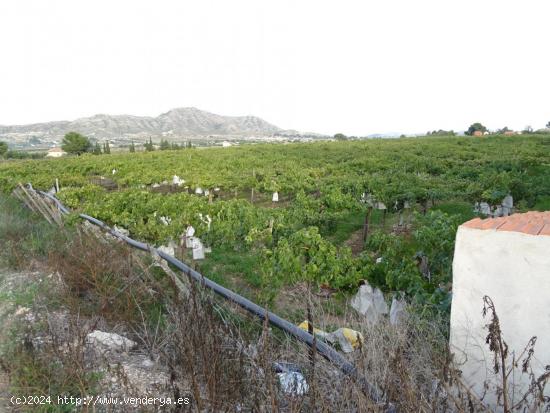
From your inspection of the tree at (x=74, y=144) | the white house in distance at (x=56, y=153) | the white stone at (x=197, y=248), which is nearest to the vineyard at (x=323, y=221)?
the white stone at (x=197, y=248)

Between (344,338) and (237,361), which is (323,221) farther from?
(237,361)

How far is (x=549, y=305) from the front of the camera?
2461 mm

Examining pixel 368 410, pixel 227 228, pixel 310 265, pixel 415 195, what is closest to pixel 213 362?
pixel 368 410

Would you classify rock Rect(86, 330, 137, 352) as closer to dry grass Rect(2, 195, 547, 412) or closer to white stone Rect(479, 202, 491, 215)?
dry grass Rect(2, 195, 547, 412)

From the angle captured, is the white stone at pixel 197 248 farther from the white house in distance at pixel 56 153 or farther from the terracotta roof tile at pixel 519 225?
the white house in distance at pixel 56 153

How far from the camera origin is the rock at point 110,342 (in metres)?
3.74

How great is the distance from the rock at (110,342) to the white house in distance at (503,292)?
307 cm

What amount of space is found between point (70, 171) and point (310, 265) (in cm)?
2287

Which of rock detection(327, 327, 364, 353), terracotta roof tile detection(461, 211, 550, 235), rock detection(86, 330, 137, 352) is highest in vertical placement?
terracotta roof tile detection(461, 211, 550, 235)

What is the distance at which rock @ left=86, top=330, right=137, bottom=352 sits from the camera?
374 cm

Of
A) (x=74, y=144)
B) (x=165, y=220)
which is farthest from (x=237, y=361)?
(x=74, y=144)

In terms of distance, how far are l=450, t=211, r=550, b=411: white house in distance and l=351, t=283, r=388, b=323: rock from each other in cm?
148

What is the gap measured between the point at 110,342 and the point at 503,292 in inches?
144

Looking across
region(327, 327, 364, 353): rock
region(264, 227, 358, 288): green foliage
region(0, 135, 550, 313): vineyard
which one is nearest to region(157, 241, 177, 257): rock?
region(0, 135, 550, 313): vineyard
